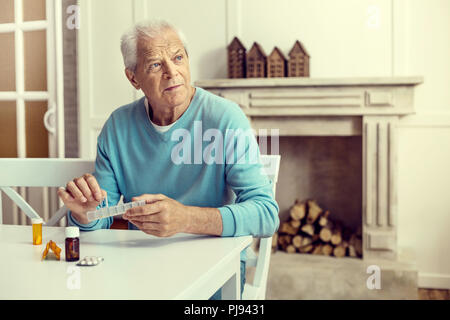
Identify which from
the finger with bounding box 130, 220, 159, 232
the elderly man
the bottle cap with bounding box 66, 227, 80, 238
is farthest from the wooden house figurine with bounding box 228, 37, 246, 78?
the bottle cap with bounding box 66, 227, 80, 238

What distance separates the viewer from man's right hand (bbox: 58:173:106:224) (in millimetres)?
1187

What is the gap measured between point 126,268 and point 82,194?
13.9 inches

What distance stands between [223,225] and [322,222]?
7.28 ft

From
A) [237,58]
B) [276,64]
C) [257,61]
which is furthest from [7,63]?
[276,64]

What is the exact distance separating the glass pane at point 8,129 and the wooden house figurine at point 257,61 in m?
1.68

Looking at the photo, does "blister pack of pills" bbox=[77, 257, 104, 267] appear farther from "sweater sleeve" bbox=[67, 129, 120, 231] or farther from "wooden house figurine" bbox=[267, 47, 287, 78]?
"wooden house figurine" bbox=[267, 47, 287, 78]

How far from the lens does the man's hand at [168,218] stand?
1.07 metres

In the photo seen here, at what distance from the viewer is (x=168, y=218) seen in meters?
1.07

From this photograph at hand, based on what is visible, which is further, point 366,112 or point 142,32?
point 366,112

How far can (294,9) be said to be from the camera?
10.7 feet

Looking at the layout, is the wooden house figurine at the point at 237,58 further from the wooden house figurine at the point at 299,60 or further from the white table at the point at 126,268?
the white table at the point at 126,268

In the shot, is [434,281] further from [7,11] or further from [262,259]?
[7,11]

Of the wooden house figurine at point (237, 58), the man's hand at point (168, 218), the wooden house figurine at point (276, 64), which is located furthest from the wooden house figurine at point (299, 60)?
the man's hand at point (168, 218)

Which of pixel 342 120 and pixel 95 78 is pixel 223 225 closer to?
pixel 342 120
